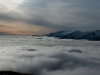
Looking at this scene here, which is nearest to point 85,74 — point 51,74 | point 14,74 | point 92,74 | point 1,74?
point 92,74

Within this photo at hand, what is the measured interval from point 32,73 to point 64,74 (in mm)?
9109

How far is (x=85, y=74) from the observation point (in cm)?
5684

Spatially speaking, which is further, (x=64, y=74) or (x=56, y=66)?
(x=56, y=66)

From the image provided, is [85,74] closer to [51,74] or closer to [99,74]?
Result: [99,74]

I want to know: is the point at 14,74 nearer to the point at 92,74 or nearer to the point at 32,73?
the point at 32,73

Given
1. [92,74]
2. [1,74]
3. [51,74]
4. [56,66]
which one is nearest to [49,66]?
[56,66]

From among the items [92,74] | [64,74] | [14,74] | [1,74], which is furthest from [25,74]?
[92,74]

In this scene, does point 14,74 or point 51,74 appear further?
point 51,74

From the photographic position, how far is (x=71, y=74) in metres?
55.6

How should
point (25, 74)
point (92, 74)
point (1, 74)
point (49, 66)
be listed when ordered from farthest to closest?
point (49, 66) → point (92, 74) → point (25, 74) → point (1, 74)

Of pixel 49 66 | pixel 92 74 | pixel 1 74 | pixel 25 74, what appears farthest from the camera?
pixel 49 66

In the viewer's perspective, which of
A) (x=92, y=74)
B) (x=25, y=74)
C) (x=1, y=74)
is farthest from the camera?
(x=92, y=74)

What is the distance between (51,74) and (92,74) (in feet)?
39.0

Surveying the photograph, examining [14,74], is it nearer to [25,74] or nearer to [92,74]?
[25,74]
